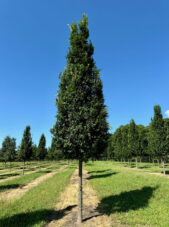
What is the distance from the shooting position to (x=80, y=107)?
7090 millimetres

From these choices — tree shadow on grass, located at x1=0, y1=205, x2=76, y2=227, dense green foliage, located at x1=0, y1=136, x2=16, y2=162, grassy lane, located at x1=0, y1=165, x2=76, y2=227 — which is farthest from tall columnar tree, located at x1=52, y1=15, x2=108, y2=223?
dense green foliage, located at x1=0, y1=136, x2=16, y2=162

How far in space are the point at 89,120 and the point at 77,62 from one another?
3.79 m

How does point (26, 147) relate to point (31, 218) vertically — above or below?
above

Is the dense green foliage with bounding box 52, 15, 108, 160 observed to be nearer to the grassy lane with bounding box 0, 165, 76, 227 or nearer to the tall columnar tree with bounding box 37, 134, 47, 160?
the grassy lane with bounding box 0, 165, 76, 227

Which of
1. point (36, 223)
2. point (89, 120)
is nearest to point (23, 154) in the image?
point (36, 223)

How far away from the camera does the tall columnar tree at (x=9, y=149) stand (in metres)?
33.4

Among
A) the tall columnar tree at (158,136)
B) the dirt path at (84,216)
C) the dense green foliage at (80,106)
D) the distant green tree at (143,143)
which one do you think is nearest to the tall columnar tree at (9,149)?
the dirt path at (84,216)

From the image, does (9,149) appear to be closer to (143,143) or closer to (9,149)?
(9,149)

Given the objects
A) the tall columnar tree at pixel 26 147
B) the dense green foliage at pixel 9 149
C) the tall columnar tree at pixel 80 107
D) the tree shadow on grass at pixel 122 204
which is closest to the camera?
the tall columnar tree at pixel 80 107

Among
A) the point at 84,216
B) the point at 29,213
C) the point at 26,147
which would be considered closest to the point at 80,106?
the point at 84,216

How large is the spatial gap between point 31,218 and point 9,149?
3330 cm

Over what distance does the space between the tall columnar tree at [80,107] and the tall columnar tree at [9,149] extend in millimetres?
33034

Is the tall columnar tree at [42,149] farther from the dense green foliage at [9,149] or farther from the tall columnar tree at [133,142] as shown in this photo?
the tall columnar tree at [133,142]

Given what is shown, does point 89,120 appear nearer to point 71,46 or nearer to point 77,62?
point 77,62
